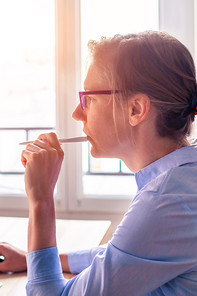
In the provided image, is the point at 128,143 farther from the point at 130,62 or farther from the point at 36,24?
the point at 36,24

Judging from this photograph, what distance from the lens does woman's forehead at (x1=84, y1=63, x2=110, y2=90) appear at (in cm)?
90

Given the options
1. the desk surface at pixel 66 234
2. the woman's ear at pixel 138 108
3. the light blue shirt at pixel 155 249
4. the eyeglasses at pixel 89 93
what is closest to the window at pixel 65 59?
the desk surface at pixel 66 234

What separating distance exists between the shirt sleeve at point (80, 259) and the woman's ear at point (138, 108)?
0.40m

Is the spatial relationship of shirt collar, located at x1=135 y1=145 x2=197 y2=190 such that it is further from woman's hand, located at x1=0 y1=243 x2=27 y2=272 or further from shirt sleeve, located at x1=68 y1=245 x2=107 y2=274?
woman's hand, located at x1=0 y1=243 x2=27 y2=272

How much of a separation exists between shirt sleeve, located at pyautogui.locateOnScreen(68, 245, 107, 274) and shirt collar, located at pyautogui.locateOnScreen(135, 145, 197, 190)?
296 mm

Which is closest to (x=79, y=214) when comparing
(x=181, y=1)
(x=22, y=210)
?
(x=22, y=210)

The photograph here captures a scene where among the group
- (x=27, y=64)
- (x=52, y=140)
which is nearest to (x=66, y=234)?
(x=52, y=140)

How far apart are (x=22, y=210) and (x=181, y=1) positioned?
1735mm

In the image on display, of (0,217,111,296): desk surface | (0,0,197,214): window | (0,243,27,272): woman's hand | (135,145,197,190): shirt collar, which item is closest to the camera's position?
(135,145,197,190): shirt collar

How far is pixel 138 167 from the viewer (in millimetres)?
929

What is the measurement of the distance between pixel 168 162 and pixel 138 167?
113 millimetres

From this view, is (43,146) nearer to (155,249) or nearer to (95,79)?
(95,79)

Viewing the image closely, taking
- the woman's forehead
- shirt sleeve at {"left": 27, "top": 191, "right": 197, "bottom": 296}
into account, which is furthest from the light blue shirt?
the woman's forehead

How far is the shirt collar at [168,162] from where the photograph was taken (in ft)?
2.68
